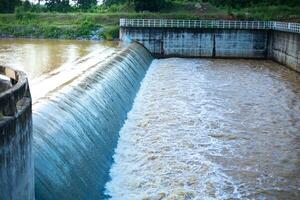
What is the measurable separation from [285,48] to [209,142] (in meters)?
21.5

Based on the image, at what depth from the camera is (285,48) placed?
34.6 meters

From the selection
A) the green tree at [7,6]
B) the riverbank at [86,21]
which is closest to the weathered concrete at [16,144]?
the riverbank at [86,21]

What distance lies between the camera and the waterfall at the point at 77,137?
961 centimetres

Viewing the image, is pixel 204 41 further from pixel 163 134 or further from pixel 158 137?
pixel 158 137

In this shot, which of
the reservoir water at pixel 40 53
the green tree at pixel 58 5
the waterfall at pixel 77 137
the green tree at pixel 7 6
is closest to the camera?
A: the waterfall at pixel 77 137

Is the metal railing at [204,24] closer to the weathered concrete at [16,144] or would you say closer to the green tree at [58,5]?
the green tree at [58,5]

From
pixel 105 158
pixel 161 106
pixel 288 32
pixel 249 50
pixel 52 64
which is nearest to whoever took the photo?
pixel 105 158

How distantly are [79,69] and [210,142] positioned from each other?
7.77 meters

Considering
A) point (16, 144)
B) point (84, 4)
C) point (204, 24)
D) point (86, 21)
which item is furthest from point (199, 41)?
point (16, 144)

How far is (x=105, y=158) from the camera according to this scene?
13148 millimetres

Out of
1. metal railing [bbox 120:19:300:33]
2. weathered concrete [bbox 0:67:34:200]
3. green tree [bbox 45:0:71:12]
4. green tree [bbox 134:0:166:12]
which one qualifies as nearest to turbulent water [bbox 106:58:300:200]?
weathered concrete [bbox 0:67:34:200]

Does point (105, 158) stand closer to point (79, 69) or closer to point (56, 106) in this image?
point (56, 106)

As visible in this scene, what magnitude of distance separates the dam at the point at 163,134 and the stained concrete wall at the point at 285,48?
2034 mm

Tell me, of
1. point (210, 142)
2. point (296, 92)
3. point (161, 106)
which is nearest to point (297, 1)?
point (296, 92)
